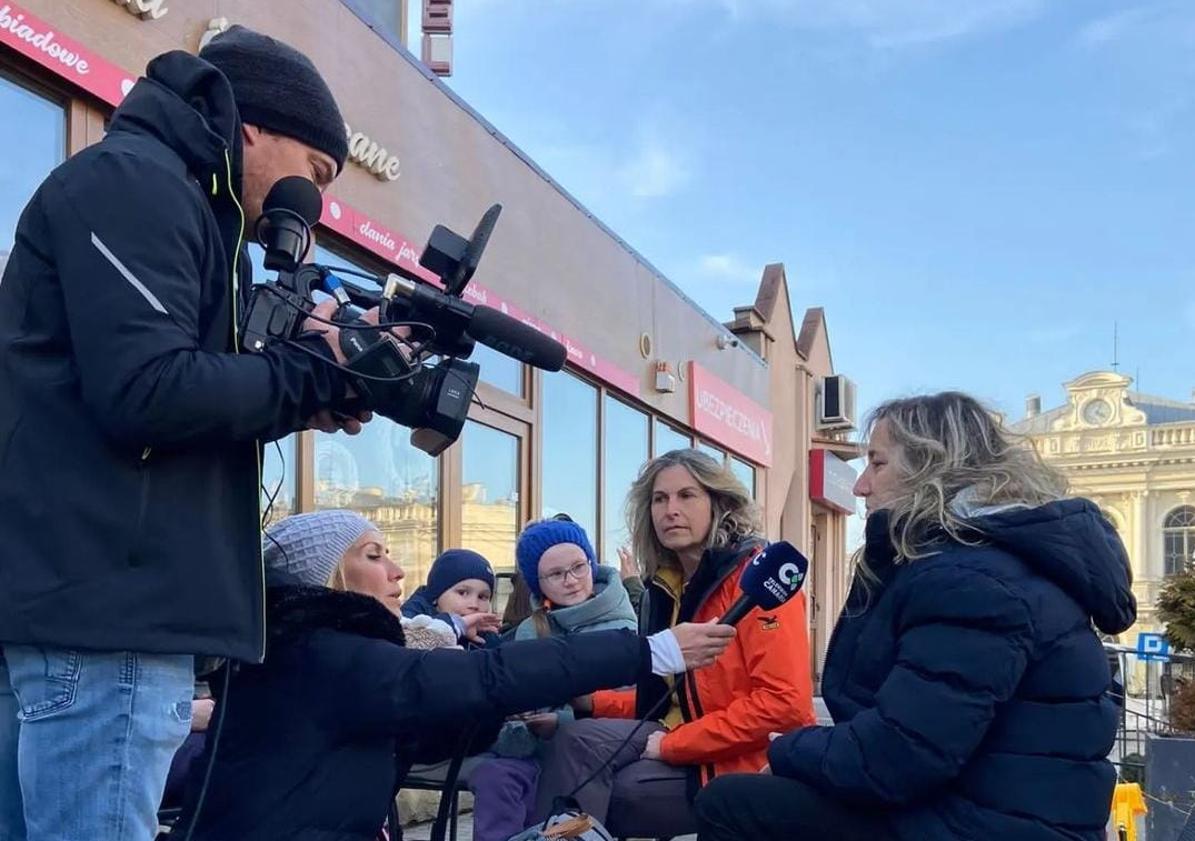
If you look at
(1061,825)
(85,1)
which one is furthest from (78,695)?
(85,1)

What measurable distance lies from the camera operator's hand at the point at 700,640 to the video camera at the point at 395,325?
0.76m

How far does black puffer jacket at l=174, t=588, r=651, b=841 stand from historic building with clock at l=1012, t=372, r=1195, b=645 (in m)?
45.7

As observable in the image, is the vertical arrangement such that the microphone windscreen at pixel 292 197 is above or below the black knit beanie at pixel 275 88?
below

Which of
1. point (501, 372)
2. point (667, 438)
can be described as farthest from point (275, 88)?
point (667, 438)

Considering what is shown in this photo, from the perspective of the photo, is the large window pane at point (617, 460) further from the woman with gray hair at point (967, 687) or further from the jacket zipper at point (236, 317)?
the jacket zipper at point (236, 317)

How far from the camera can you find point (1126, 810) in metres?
4.11

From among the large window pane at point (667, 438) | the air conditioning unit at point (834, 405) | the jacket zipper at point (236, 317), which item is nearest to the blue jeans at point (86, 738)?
the jacket zipper at point (236, 317)

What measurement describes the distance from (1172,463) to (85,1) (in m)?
51.1

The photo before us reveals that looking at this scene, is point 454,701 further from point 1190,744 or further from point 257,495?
point 1190,744

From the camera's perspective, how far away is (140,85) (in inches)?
70.9

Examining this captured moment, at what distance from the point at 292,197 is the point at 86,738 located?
2.93ft

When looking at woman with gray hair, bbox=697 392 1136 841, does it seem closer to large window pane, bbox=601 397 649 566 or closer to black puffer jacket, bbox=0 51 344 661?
black puffer jacket, bbox=0 51 344 661

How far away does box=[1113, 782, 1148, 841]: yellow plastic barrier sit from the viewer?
3.99m

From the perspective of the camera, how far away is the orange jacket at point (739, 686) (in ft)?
10.6
